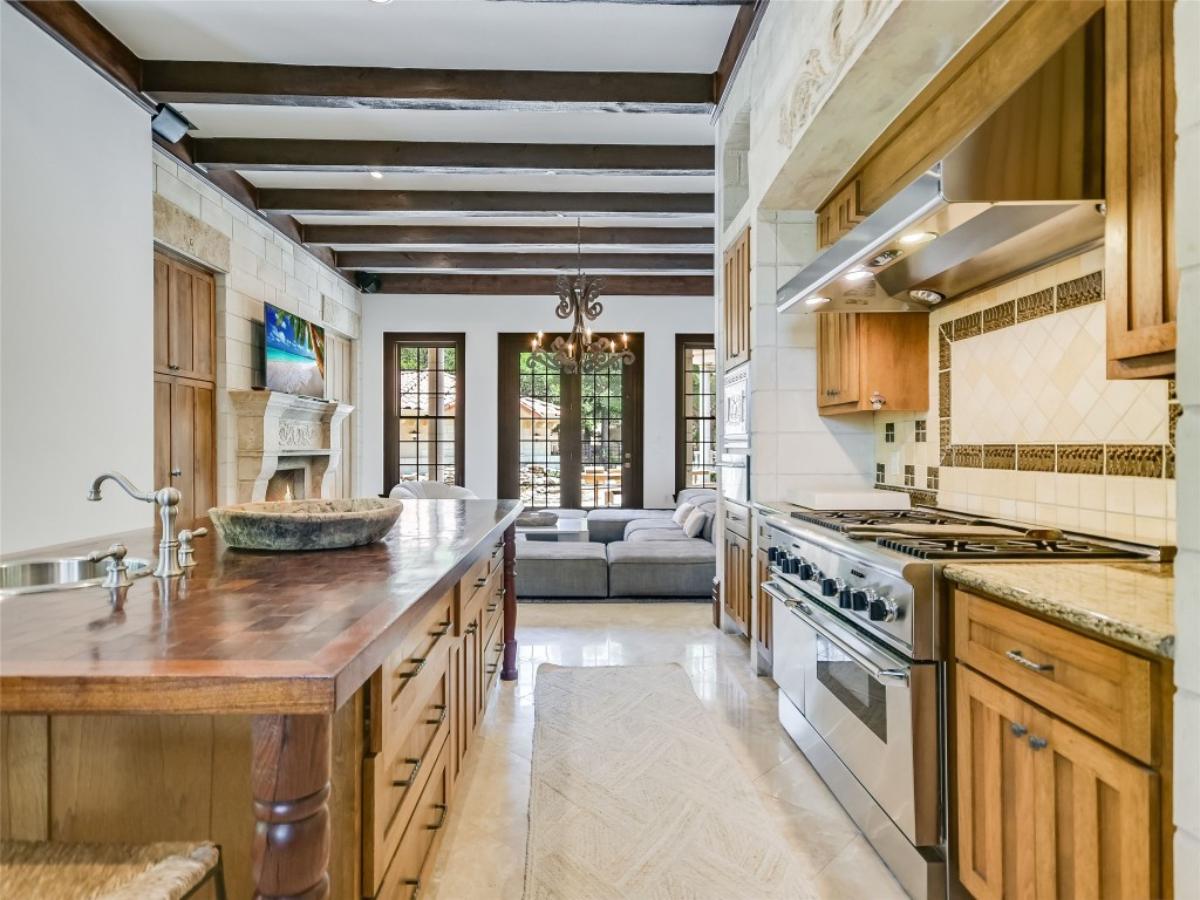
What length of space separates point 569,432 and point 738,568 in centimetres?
458

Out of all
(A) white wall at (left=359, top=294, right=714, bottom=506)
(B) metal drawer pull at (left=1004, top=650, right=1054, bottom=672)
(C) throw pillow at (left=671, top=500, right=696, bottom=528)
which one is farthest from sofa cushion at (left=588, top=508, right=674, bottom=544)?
(B) metal drawer pull at (left=1004, top=650, right=1054, bottom=672)

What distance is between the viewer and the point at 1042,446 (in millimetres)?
2123

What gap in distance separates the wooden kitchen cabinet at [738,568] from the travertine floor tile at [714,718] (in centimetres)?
21

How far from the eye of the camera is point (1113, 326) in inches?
53.8

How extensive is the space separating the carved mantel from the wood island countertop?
12.6 ft

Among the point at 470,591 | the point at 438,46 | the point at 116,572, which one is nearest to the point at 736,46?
the point at 438,46

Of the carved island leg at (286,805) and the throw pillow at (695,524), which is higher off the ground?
the carved island leg at (286,805)

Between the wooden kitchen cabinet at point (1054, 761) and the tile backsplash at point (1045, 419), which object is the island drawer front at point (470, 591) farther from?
the tile backsplash at point (1045, 419)

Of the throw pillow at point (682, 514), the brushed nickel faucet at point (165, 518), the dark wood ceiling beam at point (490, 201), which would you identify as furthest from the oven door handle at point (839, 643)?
the dark wood ceiling beam at point (490, 201)

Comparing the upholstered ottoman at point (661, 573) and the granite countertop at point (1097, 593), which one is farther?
the upholstered ottoman at point (661, 573)

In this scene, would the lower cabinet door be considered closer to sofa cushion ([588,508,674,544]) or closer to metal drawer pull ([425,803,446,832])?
metal drawer pull ([425,803,446,832])

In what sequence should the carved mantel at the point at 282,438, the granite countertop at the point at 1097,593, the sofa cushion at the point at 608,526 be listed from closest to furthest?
the granite countertop at the point at 1097,593, the carved mantel at the point at 282,438, the sofa cushion at the point at 608,526

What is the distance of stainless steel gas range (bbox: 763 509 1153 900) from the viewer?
1.57 m

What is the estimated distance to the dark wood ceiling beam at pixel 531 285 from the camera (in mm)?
7742
